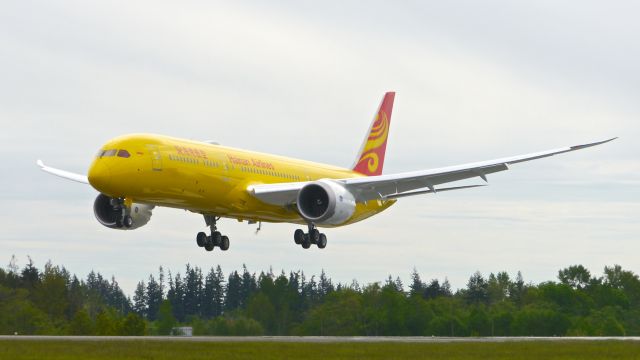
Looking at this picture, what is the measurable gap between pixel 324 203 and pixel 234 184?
4692 millimetres

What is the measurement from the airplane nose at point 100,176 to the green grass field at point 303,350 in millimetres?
6798

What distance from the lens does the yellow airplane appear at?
53.1m

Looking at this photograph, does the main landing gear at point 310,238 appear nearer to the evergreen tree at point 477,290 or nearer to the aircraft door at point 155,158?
the aircraft door at point 155,158

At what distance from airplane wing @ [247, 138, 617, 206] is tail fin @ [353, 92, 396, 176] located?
10.1 metres

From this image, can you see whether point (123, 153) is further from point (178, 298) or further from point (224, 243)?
point (178, 298)

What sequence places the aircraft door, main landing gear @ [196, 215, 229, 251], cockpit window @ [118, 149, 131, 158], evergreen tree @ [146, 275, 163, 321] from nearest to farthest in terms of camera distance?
cockpit window @ [118, 149, 131, 158]
the aircraft door
main landing gear @ [196, 215, 229, 251]
evergreen tree @ [146, 275, 163, 321]

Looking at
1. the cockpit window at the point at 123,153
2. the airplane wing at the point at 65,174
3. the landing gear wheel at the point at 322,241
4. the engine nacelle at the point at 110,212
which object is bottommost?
the landing gear wheel at the point at 322,241

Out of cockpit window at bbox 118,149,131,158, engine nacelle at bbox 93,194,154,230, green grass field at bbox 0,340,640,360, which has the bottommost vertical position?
green grass field at bbox 0,340,640,360

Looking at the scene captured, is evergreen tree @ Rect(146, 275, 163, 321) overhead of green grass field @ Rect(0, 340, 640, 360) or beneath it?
overhead

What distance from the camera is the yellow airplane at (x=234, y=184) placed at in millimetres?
53094

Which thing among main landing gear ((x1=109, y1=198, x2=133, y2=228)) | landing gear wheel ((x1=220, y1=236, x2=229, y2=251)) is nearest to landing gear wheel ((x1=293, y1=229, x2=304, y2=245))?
landing gear wheel ((x1=220, y1=236, x2=229, y2=251))

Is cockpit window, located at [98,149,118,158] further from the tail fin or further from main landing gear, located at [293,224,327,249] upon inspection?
the tail fin

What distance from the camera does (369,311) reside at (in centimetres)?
8194

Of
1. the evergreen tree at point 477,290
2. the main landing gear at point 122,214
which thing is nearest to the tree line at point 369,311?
the evergreen tree at point 477,290
